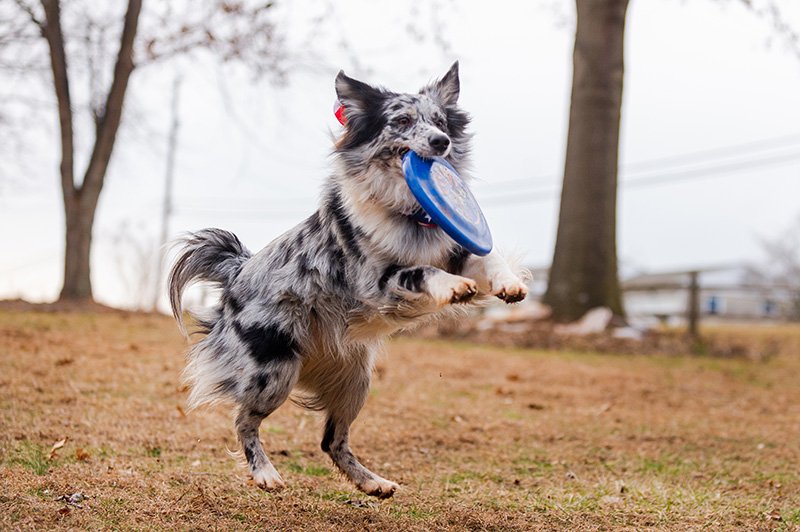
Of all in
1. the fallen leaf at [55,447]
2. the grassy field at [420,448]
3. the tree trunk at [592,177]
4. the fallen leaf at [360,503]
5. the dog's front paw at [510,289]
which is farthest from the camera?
the tree trunk at [592,177]

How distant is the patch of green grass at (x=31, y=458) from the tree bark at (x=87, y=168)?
1017 cm

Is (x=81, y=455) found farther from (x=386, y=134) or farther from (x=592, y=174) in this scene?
(x=592, y=174)

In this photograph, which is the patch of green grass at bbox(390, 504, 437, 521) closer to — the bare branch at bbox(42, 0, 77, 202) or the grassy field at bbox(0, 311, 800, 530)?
the grassy field at bbox(0, 311, 800, 530)

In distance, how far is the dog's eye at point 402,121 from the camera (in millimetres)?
4598

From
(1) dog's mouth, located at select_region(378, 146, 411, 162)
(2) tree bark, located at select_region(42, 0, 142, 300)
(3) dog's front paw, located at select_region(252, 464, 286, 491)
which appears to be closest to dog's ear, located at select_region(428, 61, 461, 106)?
(1) dog's mouth, located at select_region(378, 146, 411, 162)

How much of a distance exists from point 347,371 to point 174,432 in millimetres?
1741

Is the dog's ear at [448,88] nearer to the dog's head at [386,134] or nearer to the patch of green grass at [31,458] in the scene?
the dog's head at [386,134]

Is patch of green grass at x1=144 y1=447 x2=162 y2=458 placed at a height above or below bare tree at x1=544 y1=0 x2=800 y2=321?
below

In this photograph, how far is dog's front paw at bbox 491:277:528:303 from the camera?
4.31 metres

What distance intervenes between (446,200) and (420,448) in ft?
8.32

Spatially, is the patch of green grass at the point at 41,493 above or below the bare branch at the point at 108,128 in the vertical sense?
below

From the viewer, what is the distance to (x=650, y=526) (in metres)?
4.47

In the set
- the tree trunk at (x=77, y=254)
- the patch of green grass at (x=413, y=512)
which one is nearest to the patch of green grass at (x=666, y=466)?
the patch of green grass at (x=413, y=512)

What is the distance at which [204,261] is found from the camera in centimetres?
521
